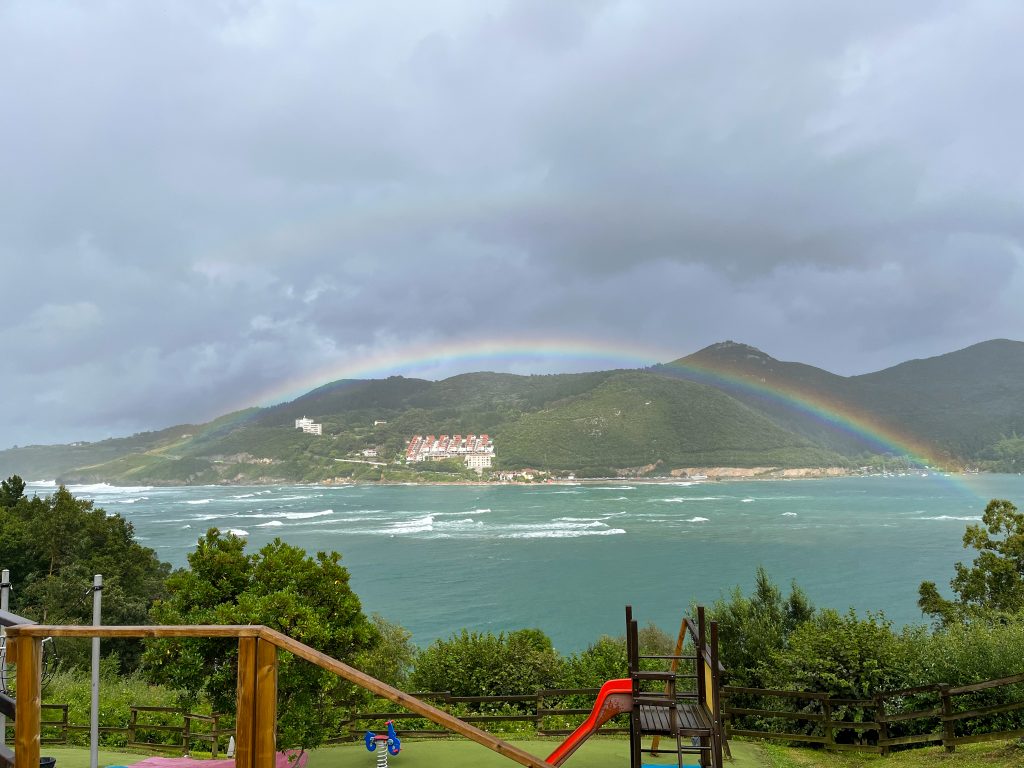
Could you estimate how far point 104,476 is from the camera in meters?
167

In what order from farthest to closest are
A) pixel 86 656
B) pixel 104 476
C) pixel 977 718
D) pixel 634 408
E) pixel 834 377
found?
pixel 834 377, pixel 104 476, pixel 634 408, pixel 86 656, pixel 977 718

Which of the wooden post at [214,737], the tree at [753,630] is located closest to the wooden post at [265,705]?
the wooden post at [214,737]

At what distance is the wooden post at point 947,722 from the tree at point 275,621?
7.35 metres

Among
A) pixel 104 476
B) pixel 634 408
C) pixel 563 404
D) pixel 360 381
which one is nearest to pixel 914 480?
pixel 634 408

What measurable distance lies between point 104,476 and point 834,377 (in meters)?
185

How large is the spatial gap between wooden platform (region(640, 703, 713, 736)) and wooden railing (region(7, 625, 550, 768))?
4.41m

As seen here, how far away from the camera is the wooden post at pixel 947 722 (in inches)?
324

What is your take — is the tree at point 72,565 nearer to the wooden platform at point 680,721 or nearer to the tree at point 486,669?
the tree at point 486,669

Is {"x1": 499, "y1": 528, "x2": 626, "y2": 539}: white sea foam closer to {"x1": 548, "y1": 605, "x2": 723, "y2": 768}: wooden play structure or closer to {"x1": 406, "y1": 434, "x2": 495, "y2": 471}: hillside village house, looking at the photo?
{"x1": 406, "y1": 434, "x2": 495, "y2": 471}: hillside village house

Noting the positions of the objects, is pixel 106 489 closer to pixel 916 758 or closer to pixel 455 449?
pixel 455 449

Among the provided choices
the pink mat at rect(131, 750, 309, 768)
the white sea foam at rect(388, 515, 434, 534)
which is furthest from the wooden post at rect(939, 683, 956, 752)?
the white sea foam at rect(388, 515, 434, 534)

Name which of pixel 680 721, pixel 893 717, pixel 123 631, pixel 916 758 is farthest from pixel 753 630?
pixel 123 631

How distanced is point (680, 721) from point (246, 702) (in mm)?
5610

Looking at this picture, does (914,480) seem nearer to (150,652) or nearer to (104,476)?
(150,652)
